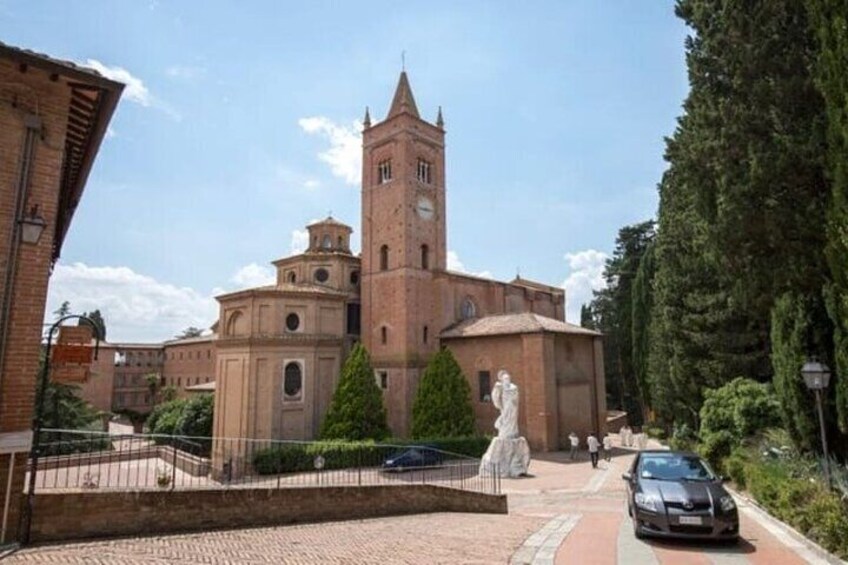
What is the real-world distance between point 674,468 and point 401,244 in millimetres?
26341

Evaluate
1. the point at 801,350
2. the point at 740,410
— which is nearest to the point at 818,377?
the point at 801,350

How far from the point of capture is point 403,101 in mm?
37625

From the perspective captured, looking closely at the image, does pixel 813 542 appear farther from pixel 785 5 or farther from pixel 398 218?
pixel 398 218

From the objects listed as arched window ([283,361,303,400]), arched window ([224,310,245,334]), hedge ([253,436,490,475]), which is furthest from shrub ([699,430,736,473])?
arched window ([224,310,245,334])

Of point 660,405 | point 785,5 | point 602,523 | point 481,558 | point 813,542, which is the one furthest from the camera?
point 660,405

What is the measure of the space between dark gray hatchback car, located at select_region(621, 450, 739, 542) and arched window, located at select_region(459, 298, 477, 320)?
89.9 feet

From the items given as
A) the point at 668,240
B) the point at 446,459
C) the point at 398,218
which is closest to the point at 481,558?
the point at 446,459

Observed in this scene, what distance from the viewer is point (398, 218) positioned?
3575 cm

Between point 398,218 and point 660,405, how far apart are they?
19316 millimetres

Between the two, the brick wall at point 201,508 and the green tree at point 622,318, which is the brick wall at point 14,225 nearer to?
the brick wall at point 201,508

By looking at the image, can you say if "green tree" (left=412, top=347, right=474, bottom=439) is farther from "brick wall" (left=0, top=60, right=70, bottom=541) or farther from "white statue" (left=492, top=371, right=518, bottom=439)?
"brick wall" (left=0, top=60, right=70, bottom=541)

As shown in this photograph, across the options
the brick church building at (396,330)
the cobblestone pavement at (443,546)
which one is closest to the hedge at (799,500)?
the cobblestone pavement at (443,546)

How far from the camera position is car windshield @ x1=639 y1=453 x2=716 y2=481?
9.91 m

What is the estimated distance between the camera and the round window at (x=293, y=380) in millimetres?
32344
